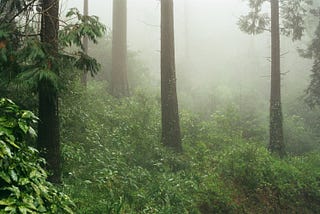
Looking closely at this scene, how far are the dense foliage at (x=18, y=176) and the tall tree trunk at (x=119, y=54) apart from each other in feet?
40.2

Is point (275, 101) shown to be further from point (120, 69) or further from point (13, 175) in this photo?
point (13, 175)

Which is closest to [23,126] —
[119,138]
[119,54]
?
[119,138]

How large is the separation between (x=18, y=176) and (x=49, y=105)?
113 inches

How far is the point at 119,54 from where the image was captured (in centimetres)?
1761

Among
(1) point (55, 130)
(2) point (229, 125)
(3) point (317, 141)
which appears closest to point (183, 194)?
(1) point (55, 130)

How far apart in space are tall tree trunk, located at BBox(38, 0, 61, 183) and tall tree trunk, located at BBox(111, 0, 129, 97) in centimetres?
972

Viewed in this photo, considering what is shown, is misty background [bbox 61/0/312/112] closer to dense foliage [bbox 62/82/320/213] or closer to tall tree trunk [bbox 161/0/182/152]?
tall tree trunk [bbox 161/0/182/152]

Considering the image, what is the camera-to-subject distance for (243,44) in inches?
1857

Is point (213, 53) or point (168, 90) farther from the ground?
point (213, 53)

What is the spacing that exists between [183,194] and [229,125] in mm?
7521

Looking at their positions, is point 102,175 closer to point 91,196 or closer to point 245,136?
point 91,196

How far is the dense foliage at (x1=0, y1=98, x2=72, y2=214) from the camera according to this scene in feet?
11.4

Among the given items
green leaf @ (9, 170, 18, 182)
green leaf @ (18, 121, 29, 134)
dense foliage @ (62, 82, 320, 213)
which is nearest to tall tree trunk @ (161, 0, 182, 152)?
dense foliage @ (62, 82, 320, 213)

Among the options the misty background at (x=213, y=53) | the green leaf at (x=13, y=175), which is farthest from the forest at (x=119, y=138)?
the misty background at (x=213, y=53)
